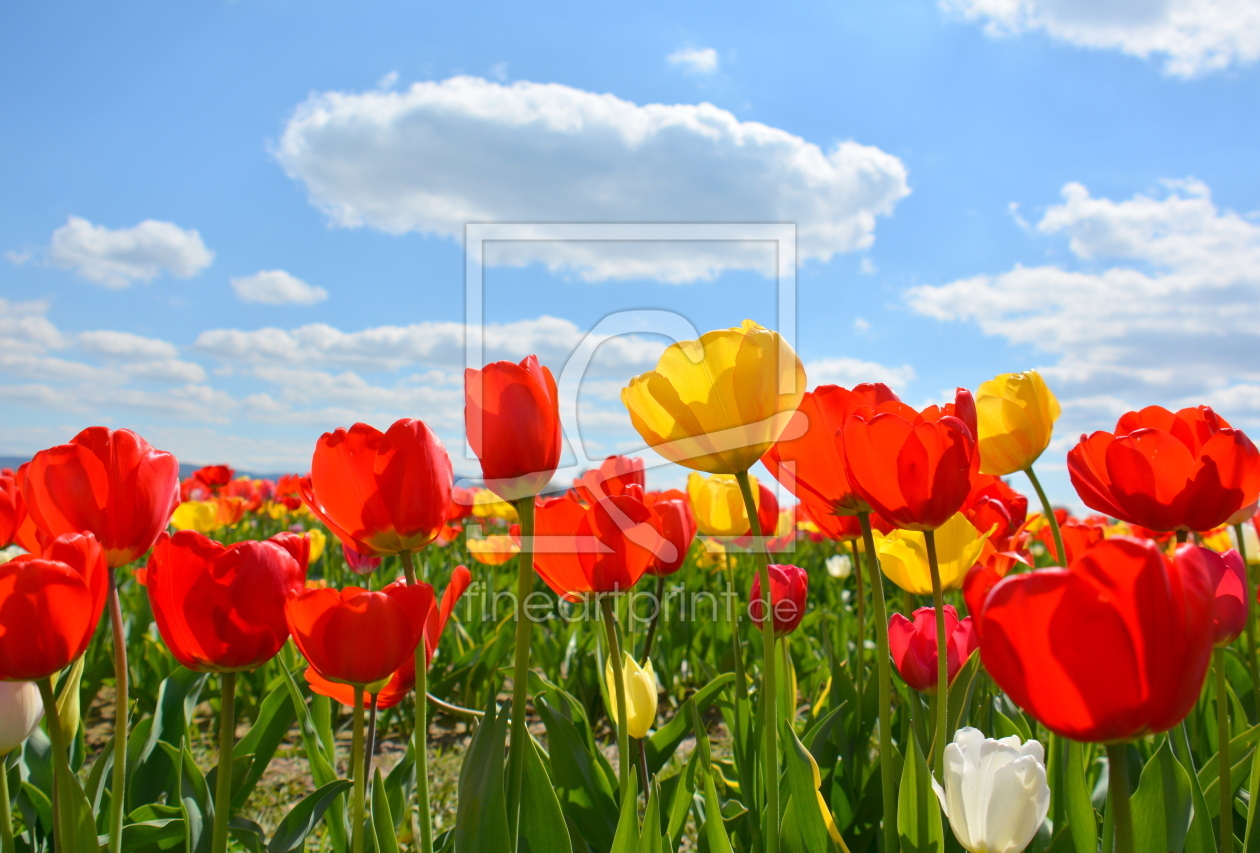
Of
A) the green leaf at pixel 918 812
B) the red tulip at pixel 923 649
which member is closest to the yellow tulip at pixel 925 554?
the red tulip at pixel 923 649

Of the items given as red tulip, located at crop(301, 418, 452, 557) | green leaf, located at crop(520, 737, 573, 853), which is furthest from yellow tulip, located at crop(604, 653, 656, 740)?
red tulip, located at crop(301, 418, 452, 557)

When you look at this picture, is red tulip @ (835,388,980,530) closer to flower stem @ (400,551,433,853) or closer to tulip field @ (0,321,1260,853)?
tulip field @ (0,321,1260,853)

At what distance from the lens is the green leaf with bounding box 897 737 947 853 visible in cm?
105

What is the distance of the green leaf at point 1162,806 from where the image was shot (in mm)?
1207

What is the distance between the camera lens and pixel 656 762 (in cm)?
205

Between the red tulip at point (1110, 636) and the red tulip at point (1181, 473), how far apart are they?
730 millimetres

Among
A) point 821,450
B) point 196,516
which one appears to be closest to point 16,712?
point 821,450

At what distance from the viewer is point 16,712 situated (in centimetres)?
118

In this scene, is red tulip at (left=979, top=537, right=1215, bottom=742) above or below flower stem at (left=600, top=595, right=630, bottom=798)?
above

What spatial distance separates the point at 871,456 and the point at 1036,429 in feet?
2.70

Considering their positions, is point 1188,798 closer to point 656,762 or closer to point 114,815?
point 656,762

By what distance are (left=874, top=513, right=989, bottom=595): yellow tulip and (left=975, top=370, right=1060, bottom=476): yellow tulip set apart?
6.8 inches

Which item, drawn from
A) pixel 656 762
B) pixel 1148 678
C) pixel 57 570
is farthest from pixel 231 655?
pixel 656 762

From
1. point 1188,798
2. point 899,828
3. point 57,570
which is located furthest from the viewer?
point 1188,798
